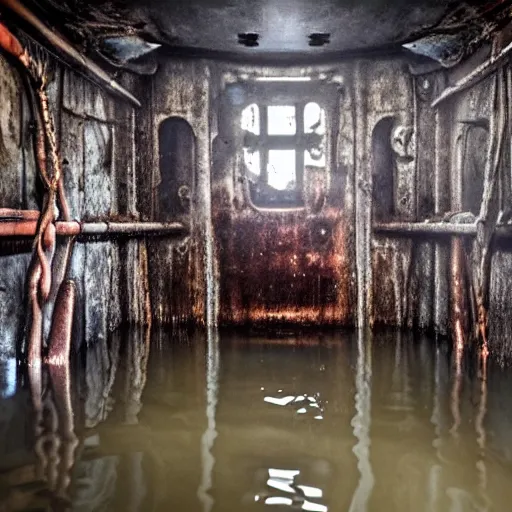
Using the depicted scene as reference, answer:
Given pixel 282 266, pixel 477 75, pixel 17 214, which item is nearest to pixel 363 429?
pixel 17 214

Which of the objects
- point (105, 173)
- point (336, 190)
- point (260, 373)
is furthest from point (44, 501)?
point (336, 190)

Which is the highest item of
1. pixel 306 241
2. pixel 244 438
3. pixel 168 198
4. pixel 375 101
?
pixel 375 101

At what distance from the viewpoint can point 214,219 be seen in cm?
593

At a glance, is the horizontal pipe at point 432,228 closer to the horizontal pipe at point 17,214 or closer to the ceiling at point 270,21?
the ceiling at point 270,21

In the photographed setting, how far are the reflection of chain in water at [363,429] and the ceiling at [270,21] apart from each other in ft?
8.80

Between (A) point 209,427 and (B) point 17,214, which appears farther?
(B) point 17,214

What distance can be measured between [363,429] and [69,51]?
3250 mm

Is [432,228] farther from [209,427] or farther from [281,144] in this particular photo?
[209,427]

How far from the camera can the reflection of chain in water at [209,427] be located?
212 centimetres

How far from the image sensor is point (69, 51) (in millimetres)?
4004

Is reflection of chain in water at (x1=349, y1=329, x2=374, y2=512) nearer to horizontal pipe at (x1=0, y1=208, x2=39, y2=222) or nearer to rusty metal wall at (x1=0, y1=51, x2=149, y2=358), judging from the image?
rusty metal wall at (x1=0, y1=51, x2=149, y2=358)

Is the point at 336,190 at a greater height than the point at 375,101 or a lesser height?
lesser

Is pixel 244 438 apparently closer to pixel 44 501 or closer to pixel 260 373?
pixel 44 501

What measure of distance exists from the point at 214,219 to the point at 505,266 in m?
3.01
